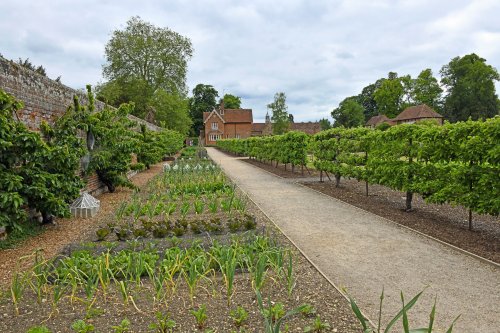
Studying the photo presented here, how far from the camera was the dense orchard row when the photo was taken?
5.79 metres

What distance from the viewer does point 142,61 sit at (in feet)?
133

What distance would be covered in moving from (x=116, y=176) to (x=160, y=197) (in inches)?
73.8

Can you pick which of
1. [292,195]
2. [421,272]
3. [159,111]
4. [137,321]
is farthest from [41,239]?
Result: [159,111]

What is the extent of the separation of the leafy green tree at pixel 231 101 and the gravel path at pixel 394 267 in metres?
86.7

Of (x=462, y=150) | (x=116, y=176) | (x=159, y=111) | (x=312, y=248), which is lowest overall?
(x=312, y=248)

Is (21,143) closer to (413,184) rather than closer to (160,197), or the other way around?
(160,197)

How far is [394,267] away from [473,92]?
5731 centimetres

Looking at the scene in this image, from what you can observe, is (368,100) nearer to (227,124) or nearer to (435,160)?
(227,124)

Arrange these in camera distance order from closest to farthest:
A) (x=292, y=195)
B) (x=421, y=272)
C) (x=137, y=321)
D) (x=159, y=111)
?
(x=137, y=321) < (x=421, y=272) < (x=292, y=195) < (x=159, y=111)

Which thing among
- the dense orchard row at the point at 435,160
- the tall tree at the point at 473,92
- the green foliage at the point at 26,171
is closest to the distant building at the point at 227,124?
the tall tree at the point at 473,92

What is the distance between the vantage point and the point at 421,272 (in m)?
4.69

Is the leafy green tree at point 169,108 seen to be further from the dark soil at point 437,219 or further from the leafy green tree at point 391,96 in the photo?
the leafy green tree at point 391,96

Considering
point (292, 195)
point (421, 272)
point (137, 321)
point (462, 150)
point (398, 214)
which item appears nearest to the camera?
point (137, 321)

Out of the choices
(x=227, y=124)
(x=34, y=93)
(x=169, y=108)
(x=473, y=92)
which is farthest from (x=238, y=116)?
(x=34, y=93)
